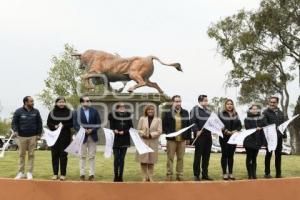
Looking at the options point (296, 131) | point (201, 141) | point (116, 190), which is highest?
point (201, 141)

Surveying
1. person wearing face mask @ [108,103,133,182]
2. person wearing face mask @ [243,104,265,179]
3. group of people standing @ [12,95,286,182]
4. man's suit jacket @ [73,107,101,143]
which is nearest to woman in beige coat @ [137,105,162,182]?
group of people standing @ [12,95,286,182]

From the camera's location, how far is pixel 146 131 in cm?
859

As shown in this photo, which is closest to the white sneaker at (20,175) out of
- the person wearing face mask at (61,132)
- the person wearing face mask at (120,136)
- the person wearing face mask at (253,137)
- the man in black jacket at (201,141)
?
the person wearing face mask at (61,132)

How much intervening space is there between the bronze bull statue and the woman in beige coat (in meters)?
5.53

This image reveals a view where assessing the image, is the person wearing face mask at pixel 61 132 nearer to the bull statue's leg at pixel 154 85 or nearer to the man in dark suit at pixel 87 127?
the man in dark suit at pixel 87 127

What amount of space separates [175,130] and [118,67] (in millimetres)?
6006

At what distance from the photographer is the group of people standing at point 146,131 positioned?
859 cm

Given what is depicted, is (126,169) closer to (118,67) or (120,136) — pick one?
(120,136)

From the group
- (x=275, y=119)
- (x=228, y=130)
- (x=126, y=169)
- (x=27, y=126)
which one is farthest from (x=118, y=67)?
(x=275, y=119)

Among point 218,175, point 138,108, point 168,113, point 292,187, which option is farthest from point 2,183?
point 138,108

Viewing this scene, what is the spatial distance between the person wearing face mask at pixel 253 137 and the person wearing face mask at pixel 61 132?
3238 millimetres

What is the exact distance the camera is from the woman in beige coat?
28.1 feet

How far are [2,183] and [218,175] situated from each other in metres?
4.10

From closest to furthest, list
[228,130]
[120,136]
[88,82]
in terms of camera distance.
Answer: [120,136]
[228,130]
[88,82]
